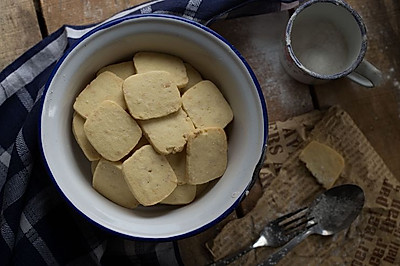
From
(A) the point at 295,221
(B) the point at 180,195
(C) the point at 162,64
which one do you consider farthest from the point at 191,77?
(A) the point at 295,221

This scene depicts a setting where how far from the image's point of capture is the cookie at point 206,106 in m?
0.78

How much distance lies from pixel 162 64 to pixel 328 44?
26 cm

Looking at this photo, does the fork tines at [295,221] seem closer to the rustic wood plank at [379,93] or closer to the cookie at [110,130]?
the rustic wood plank at [379,93]

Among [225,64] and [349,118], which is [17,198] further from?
[349,118]

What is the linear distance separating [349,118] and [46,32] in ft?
1.46

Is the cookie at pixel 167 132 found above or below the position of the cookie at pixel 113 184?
above

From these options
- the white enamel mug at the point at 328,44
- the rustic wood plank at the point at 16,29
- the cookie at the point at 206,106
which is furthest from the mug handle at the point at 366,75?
the rustic wood plank at the point at 16,29

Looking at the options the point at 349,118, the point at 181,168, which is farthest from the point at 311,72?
the point at 181,168

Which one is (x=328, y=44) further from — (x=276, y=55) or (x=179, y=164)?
(x=179, y=164)

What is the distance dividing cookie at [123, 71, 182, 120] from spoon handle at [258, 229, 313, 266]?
0.27m

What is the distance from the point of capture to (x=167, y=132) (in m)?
0.76

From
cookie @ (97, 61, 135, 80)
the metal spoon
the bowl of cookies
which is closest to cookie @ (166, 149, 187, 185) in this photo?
the bowl of cookies

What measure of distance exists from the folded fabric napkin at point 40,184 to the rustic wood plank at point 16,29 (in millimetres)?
27

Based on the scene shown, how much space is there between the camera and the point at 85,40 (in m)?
0.76
